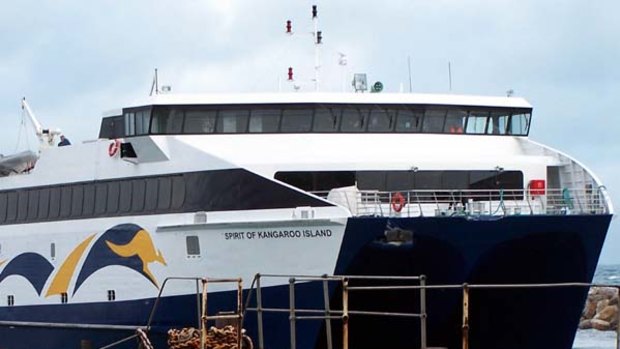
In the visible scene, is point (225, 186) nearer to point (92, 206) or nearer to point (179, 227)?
point (179, 227)

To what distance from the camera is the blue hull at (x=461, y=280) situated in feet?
80.6

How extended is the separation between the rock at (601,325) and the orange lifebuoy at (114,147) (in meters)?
34.3

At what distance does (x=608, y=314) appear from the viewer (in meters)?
59.1

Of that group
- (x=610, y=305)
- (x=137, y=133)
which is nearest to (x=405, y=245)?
(x=137, y=133)

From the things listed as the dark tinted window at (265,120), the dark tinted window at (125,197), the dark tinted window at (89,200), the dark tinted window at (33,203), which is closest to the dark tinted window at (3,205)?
the dark tinted window at (33,203)

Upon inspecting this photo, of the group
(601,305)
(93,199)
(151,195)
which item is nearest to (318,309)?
(151,195)

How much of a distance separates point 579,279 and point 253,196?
5994 millimetres

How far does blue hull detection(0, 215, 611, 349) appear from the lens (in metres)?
24.6

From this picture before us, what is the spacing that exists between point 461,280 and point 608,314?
35.5m

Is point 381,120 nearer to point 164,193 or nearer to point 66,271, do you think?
point 164,193

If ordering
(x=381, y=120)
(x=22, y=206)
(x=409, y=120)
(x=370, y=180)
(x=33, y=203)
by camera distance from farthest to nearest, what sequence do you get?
(x=22, y=206)
(x=33, y=203)
(x=409, y=120)
(x=381, y=120)
(x=370, y=180)

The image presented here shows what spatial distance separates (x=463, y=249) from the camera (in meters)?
24.8

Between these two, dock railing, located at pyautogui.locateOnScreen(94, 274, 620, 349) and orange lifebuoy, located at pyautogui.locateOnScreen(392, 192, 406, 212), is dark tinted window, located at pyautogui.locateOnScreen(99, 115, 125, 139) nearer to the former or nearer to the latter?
dock railing, located at pyautogui.locateOnScreen(94, 274, 620, 349)

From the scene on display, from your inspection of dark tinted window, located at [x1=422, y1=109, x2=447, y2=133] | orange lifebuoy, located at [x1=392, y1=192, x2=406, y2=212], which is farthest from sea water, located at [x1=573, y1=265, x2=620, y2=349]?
orange lifebuoy, located at [x1=392, y1=192, x2=406, y2=212]
